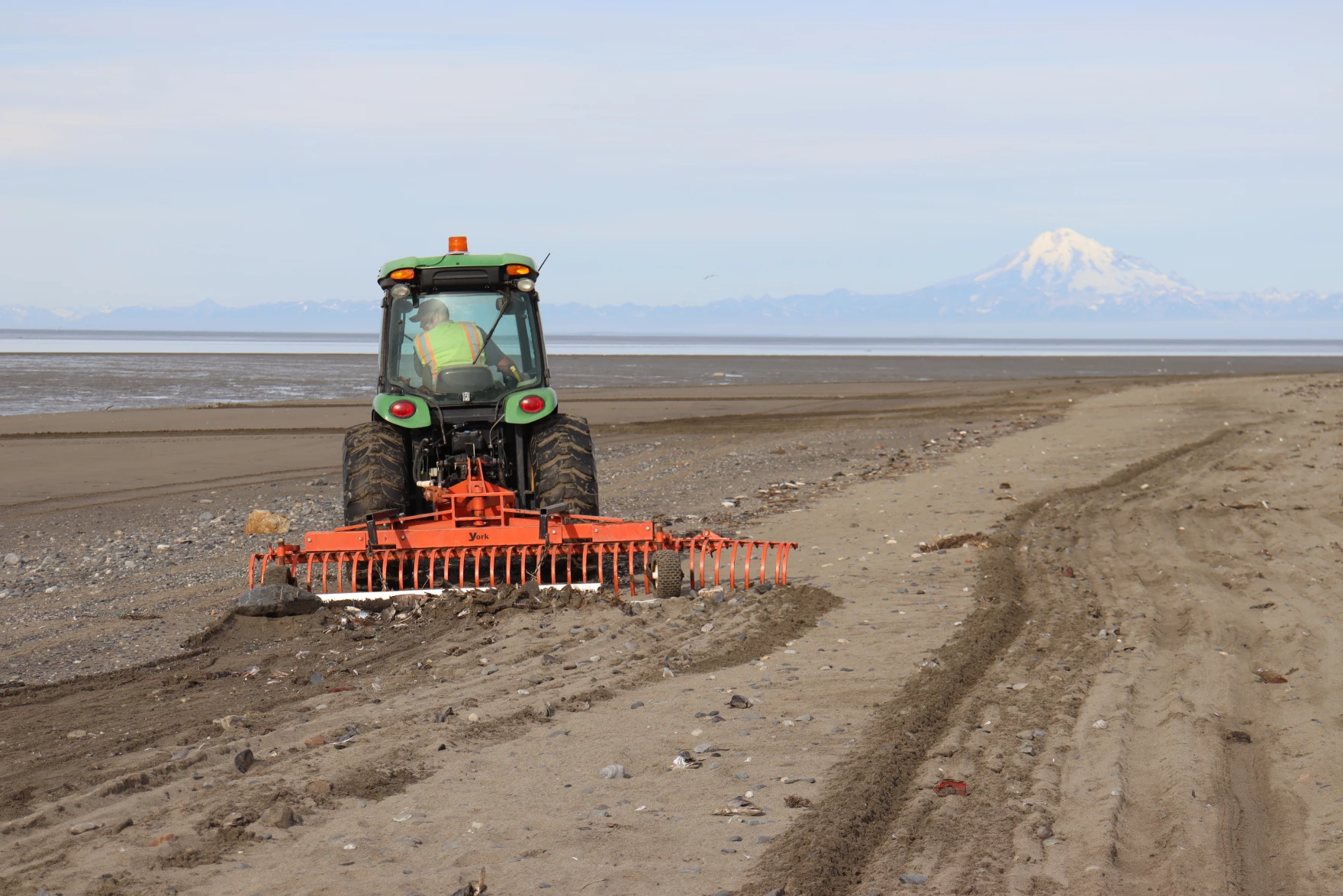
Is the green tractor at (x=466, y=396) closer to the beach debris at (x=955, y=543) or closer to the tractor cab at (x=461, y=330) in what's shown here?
the tractor cab at (x=461, y=330)

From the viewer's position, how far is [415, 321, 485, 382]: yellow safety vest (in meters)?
8.60

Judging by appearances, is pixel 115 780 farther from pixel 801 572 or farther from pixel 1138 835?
pixel 801 572

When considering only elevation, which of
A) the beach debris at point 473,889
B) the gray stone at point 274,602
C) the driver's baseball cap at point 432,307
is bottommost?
the beach debris at point 473,889

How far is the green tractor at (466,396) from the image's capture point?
27.5 ft

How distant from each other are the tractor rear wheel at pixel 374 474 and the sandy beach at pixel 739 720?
3.32 feet

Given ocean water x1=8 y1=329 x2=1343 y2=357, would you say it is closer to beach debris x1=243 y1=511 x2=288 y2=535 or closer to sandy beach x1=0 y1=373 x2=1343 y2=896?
beach debris x1=243 y1=511 x2=288 y2=535

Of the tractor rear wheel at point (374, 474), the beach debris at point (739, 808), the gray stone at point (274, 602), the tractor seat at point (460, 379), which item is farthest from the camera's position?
the tractor seat at point (460, 379)

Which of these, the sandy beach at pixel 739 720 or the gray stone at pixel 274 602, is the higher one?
the gray stone at pixel 274 602

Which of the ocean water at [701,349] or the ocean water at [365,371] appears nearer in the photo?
the ocean water at [365,371]

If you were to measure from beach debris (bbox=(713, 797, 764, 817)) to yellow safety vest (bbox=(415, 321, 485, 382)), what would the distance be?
4787 mm

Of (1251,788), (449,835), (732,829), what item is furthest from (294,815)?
(1251,788)

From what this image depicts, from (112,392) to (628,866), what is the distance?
104 feet

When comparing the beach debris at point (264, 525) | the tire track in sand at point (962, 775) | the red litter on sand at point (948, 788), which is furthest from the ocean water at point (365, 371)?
the red litter on sand at point (948, 788)

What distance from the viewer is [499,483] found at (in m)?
8.62
